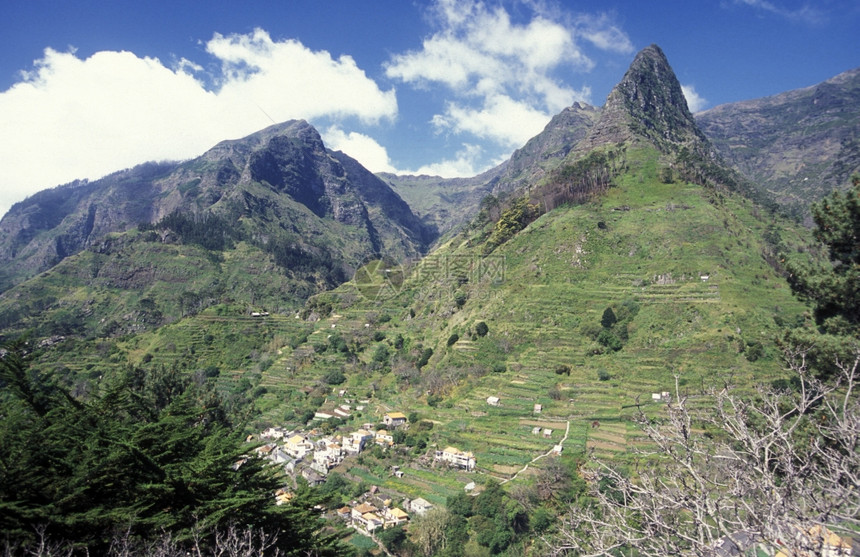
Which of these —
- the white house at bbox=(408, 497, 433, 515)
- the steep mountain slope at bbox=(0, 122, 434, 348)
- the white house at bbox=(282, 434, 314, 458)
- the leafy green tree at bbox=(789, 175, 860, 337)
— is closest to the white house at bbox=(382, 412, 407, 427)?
the white house at bbox=(282, 434, 314, 458)

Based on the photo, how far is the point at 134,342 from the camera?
71938 mm

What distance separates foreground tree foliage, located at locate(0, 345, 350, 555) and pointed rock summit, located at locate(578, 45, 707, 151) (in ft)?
305

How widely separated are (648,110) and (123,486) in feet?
422

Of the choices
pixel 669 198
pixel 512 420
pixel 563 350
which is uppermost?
pixel 669 198

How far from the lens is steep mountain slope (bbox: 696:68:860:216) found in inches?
5022

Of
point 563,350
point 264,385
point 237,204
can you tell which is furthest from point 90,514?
point 237,204

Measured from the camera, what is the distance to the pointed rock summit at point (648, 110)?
310 feet

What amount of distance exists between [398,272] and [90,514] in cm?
8545

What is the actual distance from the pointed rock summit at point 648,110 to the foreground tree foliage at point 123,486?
92.9 meters

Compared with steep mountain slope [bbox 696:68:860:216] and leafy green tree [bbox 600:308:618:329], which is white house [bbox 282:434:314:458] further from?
steep mountain slope [bbox 696:68:860:216]

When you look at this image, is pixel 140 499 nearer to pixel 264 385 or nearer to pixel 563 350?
pixel 563 350

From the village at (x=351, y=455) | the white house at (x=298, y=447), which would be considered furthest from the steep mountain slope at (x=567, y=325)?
the white house at (x=298, y=447)

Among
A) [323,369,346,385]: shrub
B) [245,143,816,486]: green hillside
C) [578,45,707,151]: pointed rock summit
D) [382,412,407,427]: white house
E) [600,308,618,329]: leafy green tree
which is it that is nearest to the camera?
[245,143,816,486]: green hillside

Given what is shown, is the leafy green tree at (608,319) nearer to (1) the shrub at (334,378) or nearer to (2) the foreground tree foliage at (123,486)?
(1) the shrub at (334,378)
